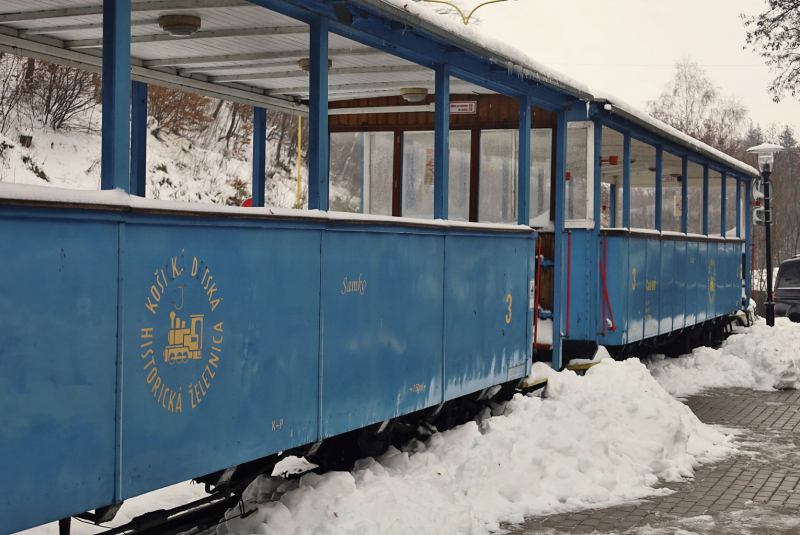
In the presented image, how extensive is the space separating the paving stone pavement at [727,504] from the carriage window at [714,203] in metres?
6.51

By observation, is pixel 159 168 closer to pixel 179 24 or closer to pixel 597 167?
pixel 597 167

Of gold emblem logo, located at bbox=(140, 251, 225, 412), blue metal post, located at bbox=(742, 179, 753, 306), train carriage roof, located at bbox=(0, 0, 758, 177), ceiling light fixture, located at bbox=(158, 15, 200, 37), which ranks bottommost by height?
gold emblem logo, located at bbox=(140, 251, 225, 412)

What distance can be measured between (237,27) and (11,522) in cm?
312

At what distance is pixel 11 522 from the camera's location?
125 inches

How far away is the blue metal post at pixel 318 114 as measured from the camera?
4934mm

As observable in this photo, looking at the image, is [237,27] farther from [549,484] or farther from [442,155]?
[549,484]

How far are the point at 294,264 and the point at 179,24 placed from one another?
1.52 metres

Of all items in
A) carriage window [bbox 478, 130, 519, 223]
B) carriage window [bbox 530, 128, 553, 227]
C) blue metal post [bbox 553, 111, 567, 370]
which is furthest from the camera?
carriage window [bbox 530, 128, 553, 227]

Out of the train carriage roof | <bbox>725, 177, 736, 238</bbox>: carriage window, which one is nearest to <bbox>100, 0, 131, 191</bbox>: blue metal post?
the train carriage roof

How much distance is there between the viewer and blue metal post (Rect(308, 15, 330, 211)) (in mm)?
4934

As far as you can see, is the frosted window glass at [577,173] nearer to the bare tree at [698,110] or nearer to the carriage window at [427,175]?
the carriage window at [427,175]

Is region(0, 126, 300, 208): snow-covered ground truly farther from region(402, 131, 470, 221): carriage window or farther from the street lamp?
the street lamp

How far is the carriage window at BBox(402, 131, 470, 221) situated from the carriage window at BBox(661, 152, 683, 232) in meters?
3.91

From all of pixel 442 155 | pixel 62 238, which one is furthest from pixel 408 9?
pixel 62 238
